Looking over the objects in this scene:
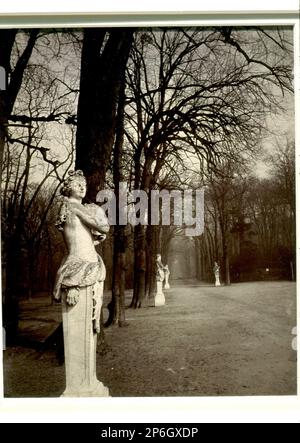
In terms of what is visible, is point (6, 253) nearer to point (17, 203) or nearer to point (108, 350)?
point (17, 203)

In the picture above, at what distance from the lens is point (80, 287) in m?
4.39

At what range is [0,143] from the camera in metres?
4.70

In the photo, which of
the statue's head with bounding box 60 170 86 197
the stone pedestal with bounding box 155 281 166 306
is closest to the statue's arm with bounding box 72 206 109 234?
the statue's head with bounding box 60 170 86 197

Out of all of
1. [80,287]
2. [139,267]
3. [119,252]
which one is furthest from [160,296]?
[80,287]

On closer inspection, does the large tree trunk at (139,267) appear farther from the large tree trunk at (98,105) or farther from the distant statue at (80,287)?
the large tree trunk at (98,105)

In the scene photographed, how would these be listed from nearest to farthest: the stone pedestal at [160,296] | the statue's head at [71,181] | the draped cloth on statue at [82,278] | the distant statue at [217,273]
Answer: the draped cloth on statue at [82,278] → the statue's head at [71,181] → the stone pedestal at [160,296] → the distant statue at [217,273]

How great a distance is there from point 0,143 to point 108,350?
2.27 meters

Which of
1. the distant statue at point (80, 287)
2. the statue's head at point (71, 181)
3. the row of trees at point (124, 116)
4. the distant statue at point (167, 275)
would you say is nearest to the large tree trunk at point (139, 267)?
the row of trees at point (124, 116)

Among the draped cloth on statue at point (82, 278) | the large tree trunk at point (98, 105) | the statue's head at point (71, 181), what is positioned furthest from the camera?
the large tree trunk at point (98, 105)

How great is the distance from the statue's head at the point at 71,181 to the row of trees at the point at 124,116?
0.33 feet

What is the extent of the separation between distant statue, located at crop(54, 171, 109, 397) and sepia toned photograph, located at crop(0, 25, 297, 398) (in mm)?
22

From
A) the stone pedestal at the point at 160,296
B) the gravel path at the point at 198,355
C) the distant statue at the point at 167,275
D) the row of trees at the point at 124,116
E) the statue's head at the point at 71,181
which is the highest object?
the row of trees at the point at 124,116

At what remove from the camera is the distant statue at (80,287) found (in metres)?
4.39
